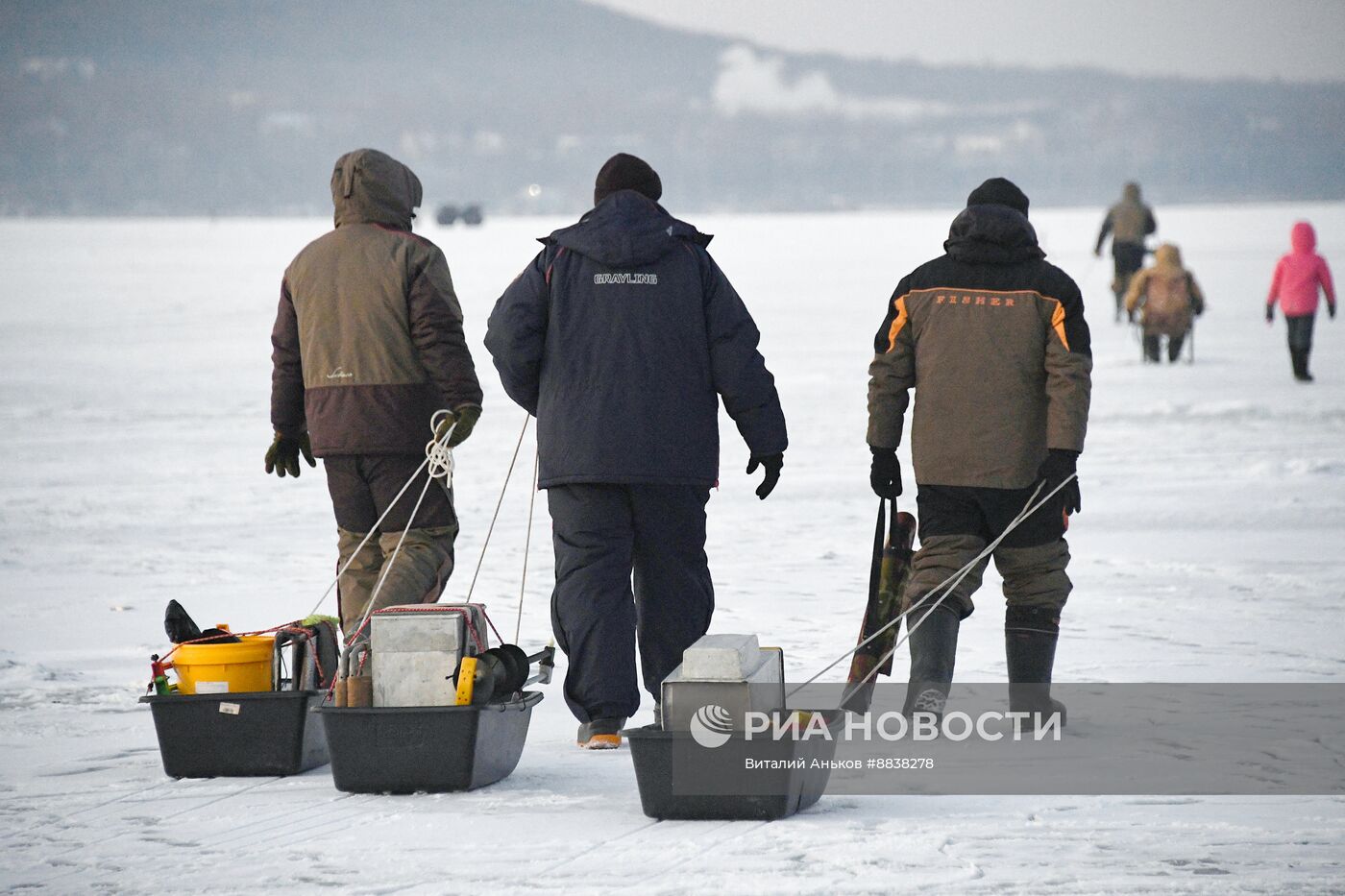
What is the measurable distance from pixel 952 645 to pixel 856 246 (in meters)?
43.7

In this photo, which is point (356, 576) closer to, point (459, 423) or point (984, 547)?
point (459, 423)

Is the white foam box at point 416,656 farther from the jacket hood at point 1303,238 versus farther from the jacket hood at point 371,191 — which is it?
the jacket hood at point 1303,238

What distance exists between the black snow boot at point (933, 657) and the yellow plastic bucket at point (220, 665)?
5.18ft

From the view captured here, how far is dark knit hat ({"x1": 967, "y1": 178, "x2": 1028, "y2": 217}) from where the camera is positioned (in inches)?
176

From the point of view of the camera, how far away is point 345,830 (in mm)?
3613

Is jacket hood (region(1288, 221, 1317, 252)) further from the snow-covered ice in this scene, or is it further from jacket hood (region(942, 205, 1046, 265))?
jacket hood (region(942, 205, 1046, 265))

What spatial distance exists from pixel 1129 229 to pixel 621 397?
1397cm

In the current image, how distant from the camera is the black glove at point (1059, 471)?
14.1ft

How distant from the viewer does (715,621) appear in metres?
5.96

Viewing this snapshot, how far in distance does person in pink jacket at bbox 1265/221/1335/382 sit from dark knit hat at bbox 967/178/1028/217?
9.41m

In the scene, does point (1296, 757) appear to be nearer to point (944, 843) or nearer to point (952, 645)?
point (952, 645)

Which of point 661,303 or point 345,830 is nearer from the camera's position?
point 345,830

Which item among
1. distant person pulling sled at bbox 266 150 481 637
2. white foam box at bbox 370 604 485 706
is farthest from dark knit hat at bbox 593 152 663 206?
white foam box at bbox 370 604 485 706

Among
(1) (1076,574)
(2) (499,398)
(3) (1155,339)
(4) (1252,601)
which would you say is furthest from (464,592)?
(3) (1155,339)
